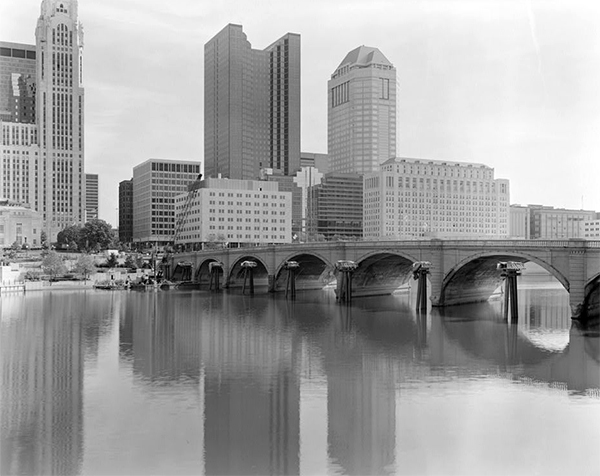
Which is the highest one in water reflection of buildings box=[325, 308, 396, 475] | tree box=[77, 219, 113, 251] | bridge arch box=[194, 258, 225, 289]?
tree box=[77, 219, 113, 251]

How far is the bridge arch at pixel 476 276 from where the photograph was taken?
74.8 metres

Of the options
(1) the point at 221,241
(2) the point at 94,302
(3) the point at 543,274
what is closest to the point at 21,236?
(1) the point at 221,241

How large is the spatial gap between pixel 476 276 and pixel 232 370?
168 ft

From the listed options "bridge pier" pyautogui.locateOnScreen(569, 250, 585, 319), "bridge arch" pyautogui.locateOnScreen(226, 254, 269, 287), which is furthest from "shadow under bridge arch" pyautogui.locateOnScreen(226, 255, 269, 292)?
"bridge pier" pyautogui.locateOnScreen(569, 250, 585, 319)

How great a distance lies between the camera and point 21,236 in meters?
200

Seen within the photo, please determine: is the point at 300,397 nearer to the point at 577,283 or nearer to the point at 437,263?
the point at 577,283

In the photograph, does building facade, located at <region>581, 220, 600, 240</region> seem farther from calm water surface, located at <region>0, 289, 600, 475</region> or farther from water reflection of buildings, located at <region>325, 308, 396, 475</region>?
water reflection of buildings, located at <region>325, 308, 396, 475</region>

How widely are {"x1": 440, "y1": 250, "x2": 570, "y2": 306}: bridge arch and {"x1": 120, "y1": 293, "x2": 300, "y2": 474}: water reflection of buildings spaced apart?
22.9 metres

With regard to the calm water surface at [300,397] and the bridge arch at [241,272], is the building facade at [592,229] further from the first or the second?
the calm water surface at [300,397]

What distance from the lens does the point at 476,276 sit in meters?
88.9

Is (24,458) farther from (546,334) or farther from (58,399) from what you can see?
(546,334)

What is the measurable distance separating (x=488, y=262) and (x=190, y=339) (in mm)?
40638

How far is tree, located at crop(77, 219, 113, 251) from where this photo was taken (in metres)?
194

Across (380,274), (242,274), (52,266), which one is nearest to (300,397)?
(380,274)
